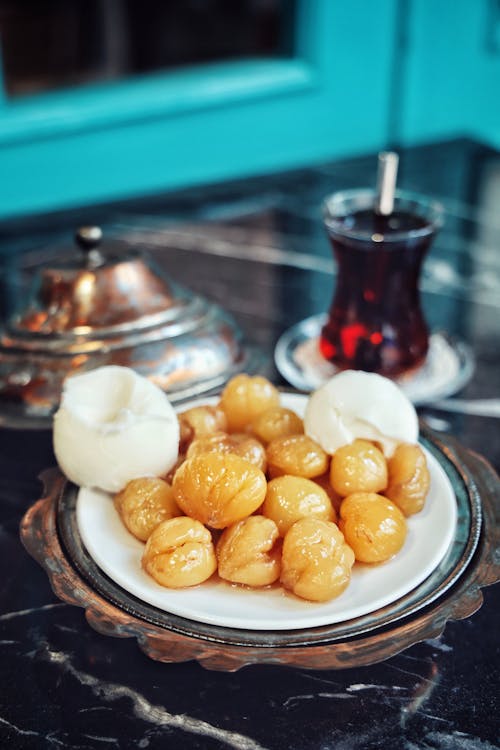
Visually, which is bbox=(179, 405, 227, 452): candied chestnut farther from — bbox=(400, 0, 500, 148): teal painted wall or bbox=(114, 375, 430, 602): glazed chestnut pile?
bbox=(400, 0, 500, 148): teal painted wall

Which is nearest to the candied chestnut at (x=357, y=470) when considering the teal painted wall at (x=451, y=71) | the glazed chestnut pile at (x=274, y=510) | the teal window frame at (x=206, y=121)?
the glazed chestnut pile at (x=274, y=510)

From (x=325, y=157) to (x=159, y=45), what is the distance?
2.11 meters

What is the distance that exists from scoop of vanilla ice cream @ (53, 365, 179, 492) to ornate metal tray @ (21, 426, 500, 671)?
0.13 ft

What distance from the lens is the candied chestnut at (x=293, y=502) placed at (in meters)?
0.58

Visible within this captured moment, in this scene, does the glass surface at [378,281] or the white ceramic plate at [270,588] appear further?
the glass surface at [378,281]

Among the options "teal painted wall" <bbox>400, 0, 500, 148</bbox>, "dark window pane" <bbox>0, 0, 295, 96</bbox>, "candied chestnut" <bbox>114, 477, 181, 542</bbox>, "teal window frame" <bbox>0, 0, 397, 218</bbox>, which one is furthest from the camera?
"dark window pane" <bbox>0, 0, 295, 96</bbox>

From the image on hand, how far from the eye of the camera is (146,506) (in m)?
0.61

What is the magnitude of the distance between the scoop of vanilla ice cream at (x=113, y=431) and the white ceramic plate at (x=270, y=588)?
3 centimetres

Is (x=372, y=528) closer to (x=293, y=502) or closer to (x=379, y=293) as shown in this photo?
(x=293, y=502)

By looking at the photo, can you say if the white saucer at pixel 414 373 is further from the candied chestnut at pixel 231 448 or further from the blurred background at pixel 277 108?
the blurred background at pixel 277 108

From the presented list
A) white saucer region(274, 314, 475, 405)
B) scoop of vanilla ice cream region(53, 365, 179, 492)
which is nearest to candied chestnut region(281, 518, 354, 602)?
scoop of vanilla ice cream region(53, 365, 179, 492)

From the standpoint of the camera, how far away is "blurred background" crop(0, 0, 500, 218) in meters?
1.21

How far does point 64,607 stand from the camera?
A: 0.59 meters

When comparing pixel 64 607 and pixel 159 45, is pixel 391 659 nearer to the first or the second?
pixel 64 607
